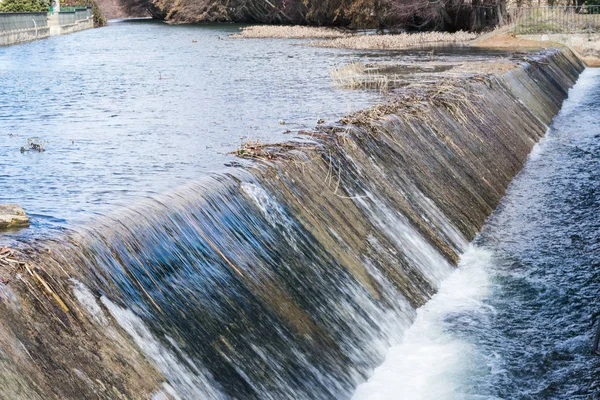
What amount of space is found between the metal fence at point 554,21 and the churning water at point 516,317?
83.8 ft

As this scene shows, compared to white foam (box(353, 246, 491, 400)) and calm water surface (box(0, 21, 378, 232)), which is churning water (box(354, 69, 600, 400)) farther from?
calm water surface (box(0, 21, 378, 232))

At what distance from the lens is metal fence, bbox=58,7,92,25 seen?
6168 centimetres

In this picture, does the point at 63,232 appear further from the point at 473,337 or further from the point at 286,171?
the point at 473,337

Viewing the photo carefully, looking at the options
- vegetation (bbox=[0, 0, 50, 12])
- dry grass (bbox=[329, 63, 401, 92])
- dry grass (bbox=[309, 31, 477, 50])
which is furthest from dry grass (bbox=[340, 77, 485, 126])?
vegetation (bbox=[0, 0, 50, 12])

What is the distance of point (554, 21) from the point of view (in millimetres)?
38781

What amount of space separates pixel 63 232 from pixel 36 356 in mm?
1913

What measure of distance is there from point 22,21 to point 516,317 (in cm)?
4700

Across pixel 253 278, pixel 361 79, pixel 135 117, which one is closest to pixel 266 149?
pixel 253 278

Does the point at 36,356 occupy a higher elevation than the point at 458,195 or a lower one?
higher

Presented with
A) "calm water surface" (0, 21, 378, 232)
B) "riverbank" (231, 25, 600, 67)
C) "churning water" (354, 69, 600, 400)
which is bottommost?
"churning water" (354, 69, 600, 400)

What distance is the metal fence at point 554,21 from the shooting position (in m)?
37.3

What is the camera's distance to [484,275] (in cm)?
1003

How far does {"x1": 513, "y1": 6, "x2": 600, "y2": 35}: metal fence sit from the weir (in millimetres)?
27260

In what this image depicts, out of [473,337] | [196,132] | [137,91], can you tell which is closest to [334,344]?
[473,337]
